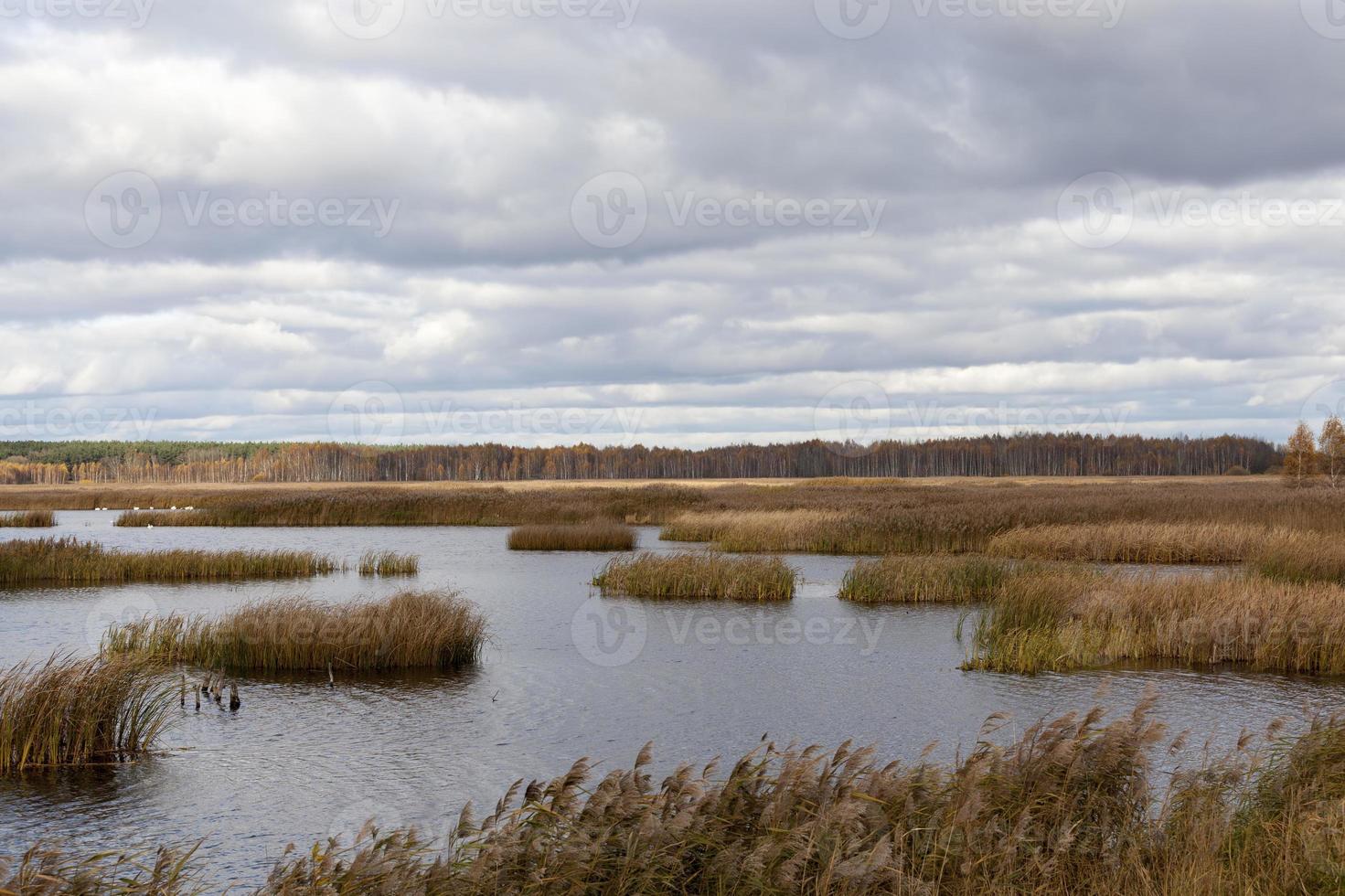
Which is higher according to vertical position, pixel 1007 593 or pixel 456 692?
pixel 1007 593

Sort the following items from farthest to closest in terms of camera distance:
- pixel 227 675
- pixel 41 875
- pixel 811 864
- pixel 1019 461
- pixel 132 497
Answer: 1. pixel 1019 461
2. pixel 132 497
3. pixel 227 675
4. pixel 811 864
5. pixel 41 875

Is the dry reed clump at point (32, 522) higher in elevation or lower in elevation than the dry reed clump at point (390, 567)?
lower

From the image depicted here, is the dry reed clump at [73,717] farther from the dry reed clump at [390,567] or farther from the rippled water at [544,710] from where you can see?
the dry reed clump at [390,567]

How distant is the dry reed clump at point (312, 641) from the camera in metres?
18.6

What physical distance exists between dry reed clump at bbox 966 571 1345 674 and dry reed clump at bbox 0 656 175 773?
13.0m

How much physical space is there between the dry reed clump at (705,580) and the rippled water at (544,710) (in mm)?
1303

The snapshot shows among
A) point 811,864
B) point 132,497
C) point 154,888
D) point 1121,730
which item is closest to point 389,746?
point 154,888

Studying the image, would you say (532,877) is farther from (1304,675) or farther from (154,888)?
(1304,675)

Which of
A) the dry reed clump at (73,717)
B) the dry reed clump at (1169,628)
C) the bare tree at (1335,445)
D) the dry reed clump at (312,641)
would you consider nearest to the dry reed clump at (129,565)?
the dry reed clump at (312,641)

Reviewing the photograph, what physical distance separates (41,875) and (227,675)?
43.7 ft

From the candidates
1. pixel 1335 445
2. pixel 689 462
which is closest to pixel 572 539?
pixel 1335 445

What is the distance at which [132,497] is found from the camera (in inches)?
3693

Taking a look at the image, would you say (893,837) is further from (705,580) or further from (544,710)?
(705,580)

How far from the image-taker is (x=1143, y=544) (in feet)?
115
